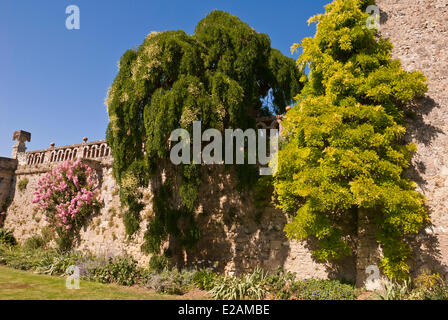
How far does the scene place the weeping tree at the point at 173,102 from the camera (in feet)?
28.1

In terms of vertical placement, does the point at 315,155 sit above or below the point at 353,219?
above

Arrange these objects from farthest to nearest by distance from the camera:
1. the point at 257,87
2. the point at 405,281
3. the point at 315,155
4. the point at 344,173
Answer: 1. the point at 257,87
2. the point at 315,155
3. the point at 344,173
4. the point at 405,281

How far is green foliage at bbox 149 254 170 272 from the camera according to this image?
9.21 m

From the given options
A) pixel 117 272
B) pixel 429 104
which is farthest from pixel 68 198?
pixel 429 104

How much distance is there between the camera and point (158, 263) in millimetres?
9250

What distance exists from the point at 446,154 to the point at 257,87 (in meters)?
5.47

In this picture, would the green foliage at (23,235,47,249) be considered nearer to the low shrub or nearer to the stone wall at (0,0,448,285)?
the stone wall at (0,0,448,285)

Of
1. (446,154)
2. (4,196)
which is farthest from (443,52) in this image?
(4,196)
